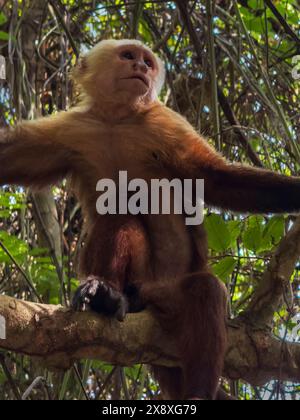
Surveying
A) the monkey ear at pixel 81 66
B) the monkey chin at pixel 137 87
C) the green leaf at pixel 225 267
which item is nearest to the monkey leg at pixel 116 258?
the green leaf at pixel 225 267

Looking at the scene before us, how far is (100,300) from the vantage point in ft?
15.8

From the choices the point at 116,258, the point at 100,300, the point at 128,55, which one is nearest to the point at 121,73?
the point at 128,55

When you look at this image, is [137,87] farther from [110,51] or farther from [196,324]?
Result: [196,324]

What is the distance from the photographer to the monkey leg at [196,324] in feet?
15.9

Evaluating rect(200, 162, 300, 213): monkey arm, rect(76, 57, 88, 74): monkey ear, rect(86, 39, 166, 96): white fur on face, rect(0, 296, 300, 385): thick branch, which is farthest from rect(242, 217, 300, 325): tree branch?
rect(76, 57, 88, 74): monkey ear

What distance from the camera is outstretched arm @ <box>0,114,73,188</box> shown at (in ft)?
18.8

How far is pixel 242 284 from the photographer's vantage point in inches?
288

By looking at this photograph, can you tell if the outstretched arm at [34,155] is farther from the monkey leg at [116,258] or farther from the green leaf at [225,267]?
the green leaf at [225,267]

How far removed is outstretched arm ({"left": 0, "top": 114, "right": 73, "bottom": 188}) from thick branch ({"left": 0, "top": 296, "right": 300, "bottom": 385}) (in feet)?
4.74

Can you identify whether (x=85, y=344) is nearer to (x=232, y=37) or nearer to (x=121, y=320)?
(x=121, y=320)


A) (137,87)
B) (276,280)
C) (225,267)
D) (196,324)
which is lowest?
(196,324)

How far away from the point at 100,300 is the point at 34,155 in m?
1.49

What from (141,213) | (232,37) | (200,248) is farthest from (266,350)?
(232,37)

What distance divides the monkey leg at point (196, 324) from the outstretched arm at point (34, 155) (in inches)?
49.6
